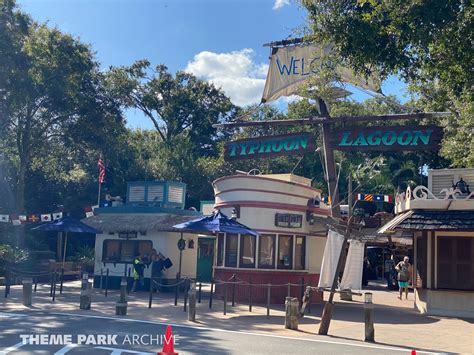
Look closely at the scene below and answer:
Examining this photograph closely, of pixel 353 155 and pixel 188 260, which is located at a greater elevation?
pixel 353 155

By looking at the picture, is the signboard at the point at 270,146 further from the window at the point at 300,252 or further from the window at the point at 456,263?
the window at the point at 456,263

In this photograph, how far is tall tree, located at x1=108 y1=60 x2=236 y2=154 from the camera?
2156 inches

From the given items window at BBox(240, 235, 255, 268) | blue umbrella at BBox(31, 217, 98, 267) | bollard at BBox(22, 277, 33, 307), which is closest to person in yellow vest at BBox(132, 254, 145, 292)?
blue umbrella at BBox(31, 217, 98, 267)

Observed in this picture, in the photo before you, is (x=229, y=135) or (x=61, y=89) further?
(x=229, y=135)

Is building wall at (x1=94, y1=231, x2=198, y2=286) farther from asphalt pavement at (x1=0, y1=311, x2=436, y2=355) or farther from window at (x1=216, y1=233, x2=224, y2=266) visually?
asphalt pavement at (x1=0, y1=311, x2=436, y2=355)

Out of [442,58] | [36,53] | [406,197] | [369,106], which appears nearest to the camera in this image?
[442,58]

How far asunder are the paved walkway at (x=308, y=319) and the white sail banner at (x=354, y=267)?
1.12 m

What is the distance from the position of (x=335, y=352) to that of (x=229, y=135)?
46.7 m

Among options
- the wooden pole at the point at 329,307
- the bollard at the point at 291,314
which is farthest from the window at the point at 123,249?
the wooden pole at the point at 329,307

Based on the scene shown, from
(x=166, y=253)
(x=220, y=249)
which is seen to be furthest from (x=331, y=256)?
(x=166, y=253)

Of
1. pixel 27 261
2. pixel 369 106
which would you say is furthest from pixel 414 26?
pixel 369 106

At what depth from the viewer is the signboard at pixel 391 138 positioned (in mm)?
19594

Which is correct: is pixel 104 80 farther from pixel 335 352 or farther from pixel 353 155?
pixel 335 352

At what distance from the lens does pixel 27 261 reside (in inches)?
1033
